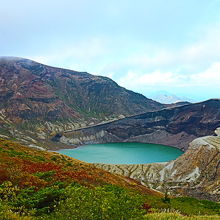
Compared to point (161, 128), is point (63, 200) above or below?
below

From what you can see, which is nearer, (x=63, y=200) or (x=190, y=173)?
(x=63, y=200)

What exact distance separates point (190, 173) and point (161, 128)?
370 feet

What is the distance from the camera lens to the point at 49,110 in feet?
602

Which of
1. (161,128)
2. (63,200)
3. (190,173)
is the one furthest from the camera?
Result: (161,128)

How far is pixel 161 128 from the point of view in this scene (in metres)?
185

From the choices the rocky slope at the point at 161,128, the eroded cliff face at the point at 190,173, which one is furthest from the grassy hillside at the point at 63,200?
the rocky slope at the point at 161,128

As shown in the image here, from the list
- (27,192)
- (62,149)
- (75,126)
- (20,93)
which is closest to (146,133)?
(75,126)

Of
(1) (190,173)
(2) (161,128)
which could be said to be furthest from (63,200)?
(2) (161,128)

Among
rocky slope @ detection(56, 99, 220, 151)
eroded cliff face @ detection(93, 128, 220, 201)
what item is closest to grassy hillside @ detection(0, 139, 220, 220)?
eroded cliff face @ detection(93, 128, 220, 201)

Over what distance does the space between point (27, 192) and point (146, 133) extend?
17438 centimetres

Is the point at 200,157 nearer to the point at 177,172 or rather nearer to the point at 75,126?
the point at 177,172

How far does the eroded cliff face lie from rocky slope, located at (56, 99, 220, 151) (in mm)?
74326

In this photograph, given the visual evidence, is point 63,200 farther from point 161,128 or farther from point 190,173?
point 161,128

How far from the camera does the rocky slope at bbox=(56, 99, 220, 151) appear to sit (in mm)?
164125
